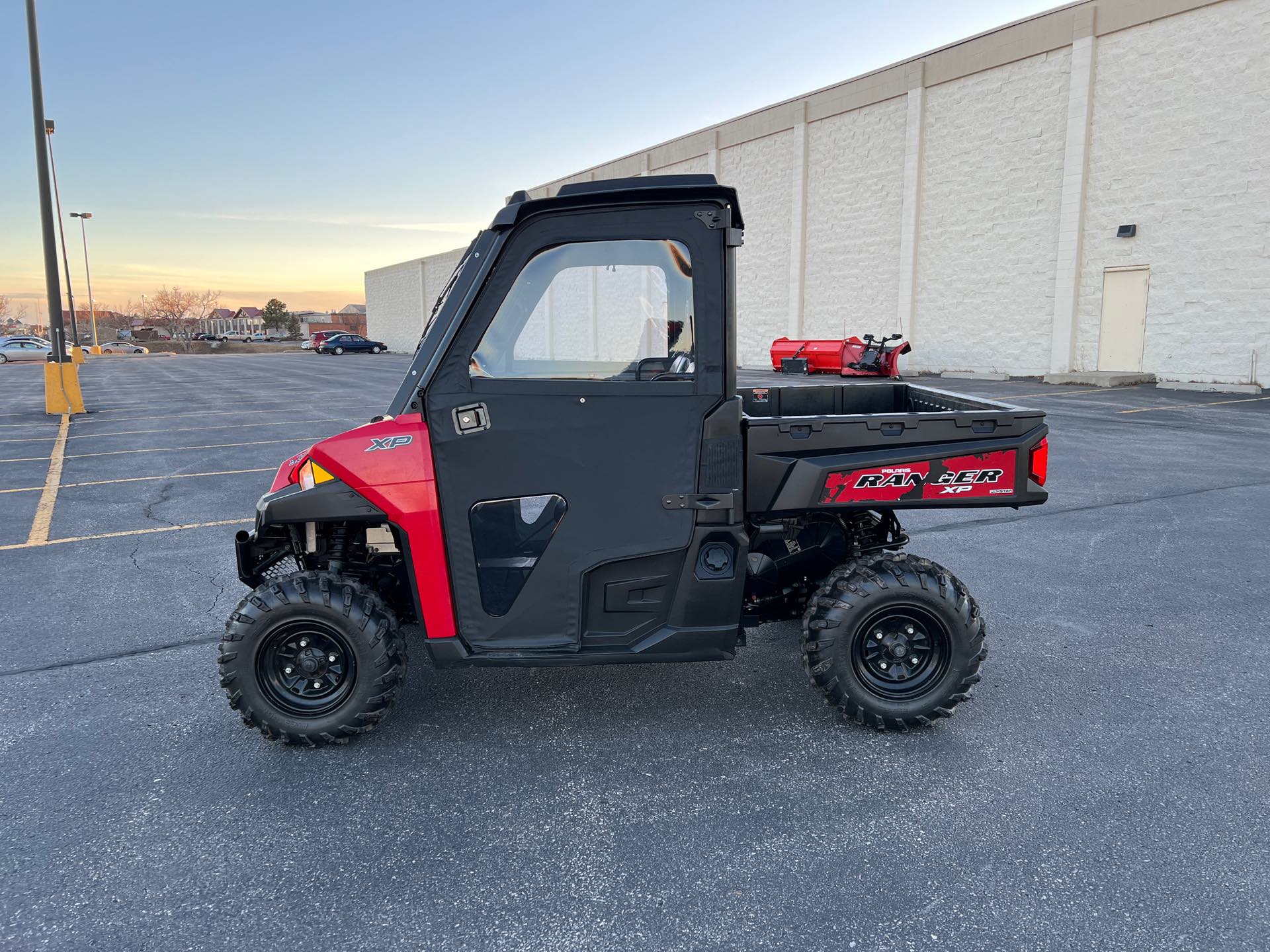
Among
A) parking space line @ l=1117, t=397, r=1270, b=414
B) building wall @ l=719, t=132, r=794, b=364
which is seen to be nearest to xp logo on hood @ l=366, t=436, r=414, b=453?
parking space line @ l=1117, t=397, r=1270, b=414

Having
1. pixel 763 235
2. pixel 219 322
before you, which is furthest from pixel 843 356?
pixel 219 322

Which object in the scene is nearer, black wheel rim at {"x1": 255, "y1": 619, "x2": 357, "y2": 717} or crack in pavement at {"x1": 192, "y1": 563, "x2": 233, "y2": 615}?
black wheel rim at {"x1": 255, "y1": 619, "x2": 357, "y2": 717}

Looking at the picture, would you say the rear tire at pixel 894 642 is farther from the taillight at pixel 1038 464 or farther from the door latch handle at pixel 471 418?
the door latch handle at pixel 471 418

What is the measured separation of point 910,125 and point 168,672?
90.2 ft

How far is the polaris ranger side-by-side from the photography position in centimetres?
335

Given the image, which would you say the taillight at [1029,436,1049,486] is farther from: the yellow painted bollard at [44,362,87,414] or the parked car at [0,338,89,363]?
the parked car at [0,338,89,363]

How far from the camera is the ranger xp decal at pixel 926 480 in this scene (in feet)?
11.8

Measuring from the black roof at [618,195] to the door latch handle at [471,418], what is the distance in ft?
2.37

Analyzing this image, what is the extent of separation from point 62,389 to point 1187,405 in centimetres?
2296

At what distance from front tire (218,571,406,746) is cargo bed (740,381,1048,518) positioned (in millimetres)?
1696

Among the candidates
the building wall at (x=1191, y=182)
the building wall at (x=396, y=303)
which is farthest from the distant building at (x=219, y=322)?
the building wall at (x=1191, y=182)

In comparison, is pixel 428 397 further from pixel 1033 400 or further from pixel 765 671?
pixel 1033 400

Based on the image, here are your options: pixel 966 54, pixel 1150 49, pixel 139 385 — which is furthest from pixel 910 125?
pixel 139 385

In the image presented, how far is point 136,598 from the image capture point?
18.2 feet
